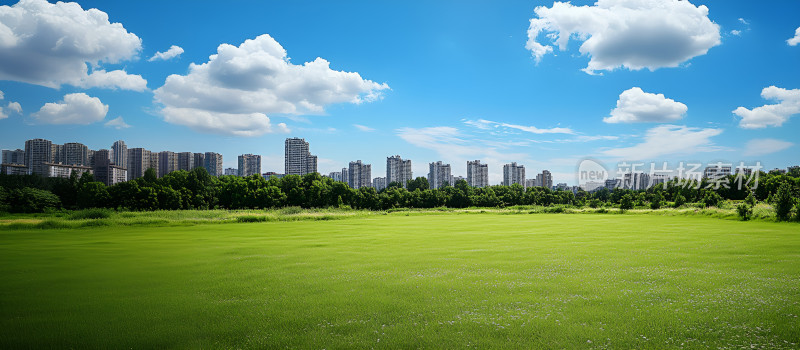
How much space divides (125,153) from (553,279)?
191268 mm

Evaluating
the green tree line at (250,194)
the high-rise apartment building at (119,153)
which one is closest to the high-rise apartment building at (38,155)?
the high-rise apartment building at (119,153)

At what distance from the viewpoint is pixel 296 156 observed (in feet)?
579

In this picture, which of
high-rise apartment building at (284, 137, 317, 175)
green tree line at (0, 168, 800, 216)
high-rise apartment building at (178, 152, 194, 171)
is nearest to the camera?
green tree line at (0, 168, 800, 216)

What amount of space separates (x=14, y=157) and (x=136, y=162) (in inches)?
1504

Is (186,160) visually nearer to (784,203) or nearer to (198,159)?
(198,159)

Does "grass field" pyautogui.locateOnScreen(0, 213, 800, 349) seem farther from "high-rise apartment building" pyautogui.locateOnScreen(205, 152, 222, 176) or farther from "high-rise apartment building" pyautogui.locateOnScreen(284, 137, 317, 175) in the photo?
"high-rise apartment building" pyautogui.locateOnScreen(205, 152, 222, 176)

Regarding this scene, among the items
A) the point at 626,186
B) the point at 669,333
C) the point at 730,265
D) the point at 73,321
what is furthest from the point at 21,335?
the point at 626,186

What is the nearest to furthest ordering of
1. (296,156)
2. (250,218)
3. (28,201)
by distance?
(250,218) → (28,201) → (296,156)

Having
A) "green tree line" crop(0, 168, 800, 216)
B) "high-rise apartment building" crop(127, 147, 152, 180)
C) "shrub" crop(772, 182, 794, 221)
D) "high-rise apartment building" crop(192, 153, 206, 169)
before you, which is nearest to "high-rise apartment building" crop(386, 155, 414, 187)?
"green tree line" crop(0, 168, 800, 216)

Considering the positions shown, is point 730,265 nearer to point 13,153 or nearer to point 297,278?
point 297,278

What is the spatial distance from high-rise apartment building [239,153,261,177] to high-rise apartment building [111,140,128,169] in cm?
4602

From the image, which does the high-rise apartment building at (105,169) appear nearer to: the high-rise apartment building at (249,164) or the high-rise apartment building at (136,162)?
the high-rise apartment building at (136,162)

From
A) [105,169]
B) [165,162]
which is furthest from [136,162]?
[105,169]

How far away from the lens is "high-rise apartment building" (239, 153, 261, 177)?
190 metres
